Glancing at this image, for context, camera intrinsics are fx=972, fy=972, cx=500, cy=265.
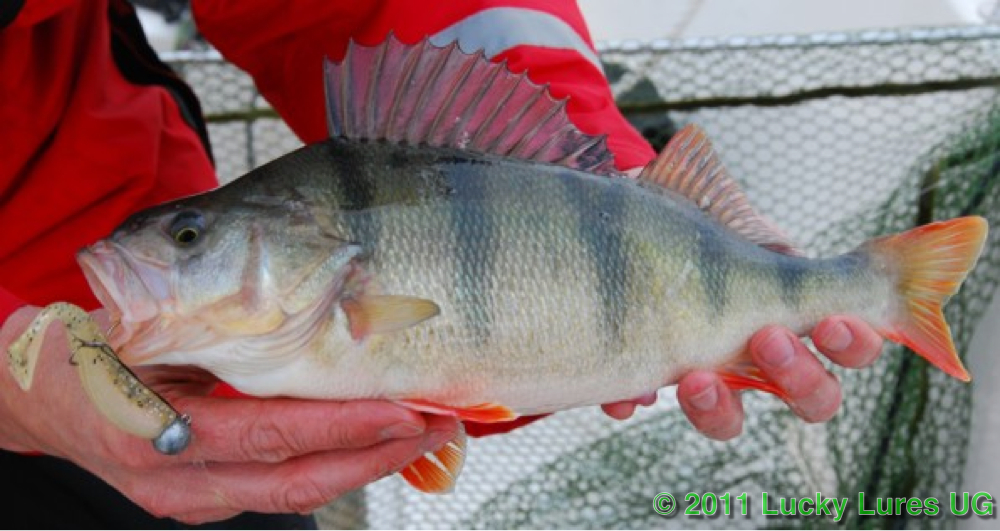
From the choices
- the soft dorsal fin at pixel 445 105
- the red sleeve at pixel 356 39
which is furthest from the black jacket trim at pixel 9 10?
the soft dorsal fin at pixel 445 105

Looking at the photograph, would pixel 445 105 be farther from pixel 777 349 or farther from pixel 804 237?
pixel 804 237

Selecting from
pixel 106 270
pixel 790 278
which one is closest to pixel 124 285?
pixel 106 270

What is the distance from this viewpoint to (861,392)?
2.08 metres

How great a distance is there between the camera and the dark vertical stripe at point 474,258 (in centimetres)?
108

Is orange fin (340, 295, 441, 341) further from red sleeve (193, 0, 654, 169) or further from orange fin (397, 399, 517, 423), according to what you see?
red sleeve (193, 0, 654, 169)

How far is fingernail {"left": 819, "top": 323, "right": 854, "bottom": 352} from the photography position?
4.01ft

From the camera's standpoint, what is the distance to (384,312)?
1030mm

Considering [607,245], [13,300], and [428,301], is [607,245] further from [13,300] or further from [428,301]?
[13,300]

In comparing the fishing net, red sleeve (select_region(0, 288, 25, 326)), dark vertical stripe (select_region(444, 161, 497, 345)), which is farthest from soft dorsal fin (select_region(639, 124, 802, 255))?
the fishing net

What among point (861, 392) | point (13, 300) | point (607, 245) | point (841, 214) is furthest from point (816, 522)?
point (13, 300)

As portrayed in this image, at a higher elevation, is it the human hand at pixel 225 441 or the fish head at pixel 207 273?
the fish head at pixel 207 273

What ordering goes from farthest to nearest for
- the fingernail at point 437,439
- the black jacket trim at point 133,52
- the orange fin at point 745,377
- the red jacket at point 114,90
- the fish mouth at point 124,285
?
1. the black jacket trim at point 133,52
2. the red jacket at point 114,90
3. the orange fin at point 745,377
4. the fingernail at point 437,439
5. the fish mouth at point 124,285

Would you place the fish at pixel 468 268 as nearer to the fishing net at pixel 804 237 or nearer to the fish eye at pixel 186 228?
the fish eye at pixel 186 228

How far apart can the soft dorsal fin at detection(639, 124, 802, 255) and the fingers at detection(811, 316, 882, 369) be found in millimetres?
112
